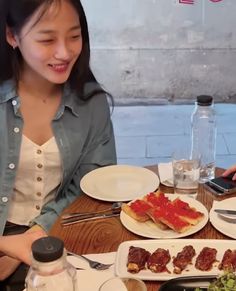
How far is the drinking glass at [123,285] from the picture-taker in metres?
0.91

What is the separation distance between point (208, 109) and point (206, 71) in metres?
2.07

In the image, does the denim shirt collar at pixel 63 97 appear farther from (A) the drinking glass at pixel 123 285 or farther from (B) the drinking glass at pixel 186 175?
(A) the drinking glass at pixel 123 285

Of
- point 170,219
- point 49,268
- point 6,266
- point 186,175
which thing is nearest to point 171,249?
point 170,219

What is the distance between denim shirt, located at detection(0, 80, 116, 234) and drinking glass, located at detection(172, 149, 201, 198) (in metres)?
0.31

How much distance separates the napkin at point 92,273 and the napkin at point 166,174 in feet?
1.34

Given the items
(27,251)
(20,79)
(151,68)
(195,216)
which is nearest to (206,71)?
(151,68)

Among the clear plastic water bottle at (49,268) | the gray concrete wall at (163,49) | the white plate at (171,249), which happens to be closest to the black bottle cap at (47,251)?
the clear plastic water bottle at (49,268)

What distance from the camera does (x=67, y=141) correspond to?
5.37 ft

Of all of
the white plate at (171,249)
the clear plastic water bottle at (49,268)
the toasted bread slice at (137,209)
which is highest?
the clear plastic water bottle at (49,268)

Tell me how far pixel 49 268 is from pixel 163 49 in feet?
10.0

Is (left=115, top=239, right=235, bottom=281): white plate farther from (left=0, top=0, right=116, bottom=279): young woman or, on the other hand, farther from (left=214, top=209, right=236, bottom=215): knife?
(left=0, top=0, right=116, bottom=279): young woman

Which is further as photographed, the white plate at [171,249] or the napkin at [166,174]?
the napkin at [166,174]

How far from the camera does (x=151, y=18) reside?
351cm

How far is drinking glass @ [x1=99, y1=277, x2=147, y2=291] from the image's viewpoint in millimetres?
913
